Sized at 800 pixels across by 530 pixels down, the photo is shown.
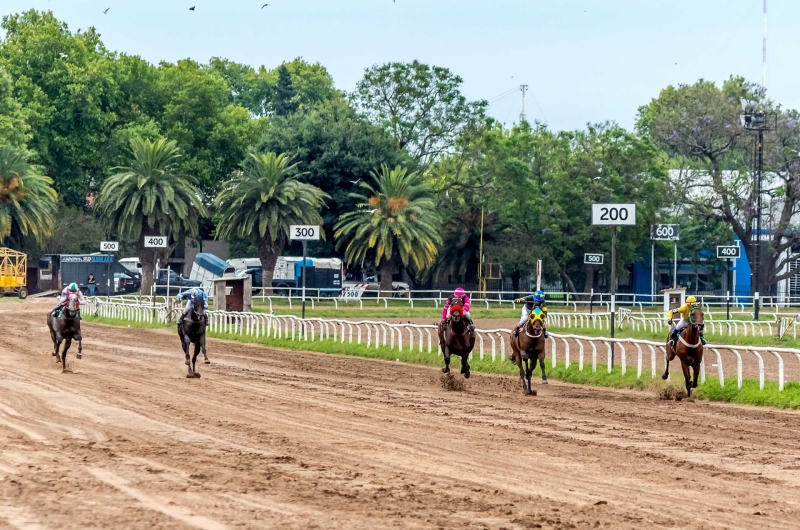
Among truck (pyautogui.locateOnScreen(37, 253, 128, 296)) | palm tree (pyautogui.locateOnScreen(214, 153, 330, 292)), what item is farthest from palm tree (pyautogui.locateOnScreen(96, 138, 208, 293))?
truck (pyautogui.locateOnScreen(37, 253, 128, 296))

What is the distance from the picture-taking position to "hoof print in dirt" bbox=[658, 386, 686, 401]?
18750 millimetres

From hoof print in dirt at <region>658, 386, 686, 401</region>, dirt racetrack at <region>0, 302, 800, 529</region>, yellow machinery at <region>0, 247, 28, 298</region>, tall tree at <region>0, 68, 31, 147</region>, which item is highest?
tall tree at <region>0, 68, 31, 147</region>

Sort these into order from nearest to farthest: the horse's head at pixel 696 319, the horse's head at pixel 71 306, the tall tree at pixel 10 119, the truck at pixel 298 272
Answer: the horse's head at pixel 696 319 < the horse's head at pixel 71 306 < the truck at pixel 298 272 < the tall tree at pixel 10 119

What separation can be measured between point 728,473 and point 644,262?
63.2 meters

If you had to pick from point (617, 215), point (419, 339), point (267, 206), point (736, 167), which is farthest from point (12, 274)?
point (617, 215)

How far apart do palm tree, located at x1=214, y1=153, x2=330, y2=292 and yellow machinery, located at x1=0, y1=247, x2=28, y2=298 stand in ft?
34.2

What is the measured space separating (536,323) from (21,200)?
2040 inches

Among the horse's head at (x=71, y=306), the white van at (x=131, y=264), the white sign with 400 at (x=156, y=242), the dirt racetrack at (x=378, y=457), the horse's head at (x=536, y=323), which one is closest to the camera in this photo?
the dirt racetrack at (x=378, y=457)

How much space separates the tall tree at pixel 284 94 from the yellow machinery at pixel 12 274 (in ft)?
Result: 194

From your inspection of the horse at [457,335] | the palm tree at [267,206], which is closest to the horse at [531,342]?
the horse at [457,335]

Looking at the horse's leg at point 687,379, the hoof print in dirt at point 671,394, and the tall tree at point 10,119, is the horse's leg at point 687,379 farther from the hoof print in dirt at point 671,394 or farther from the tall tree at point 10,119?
the tall tree at point 10,119

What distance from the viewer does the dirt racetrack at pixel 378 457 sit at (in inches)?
336

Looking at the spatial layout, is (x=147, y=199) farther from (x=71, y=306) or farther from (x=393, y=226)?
(x=71, y=306)

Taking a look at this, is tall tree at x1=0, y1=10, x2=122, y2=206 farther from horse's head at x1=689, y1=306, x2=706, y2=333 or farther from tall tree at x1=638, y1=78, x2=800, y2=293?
horse's head at x1=689, y1=306, x2=706, y2=333
